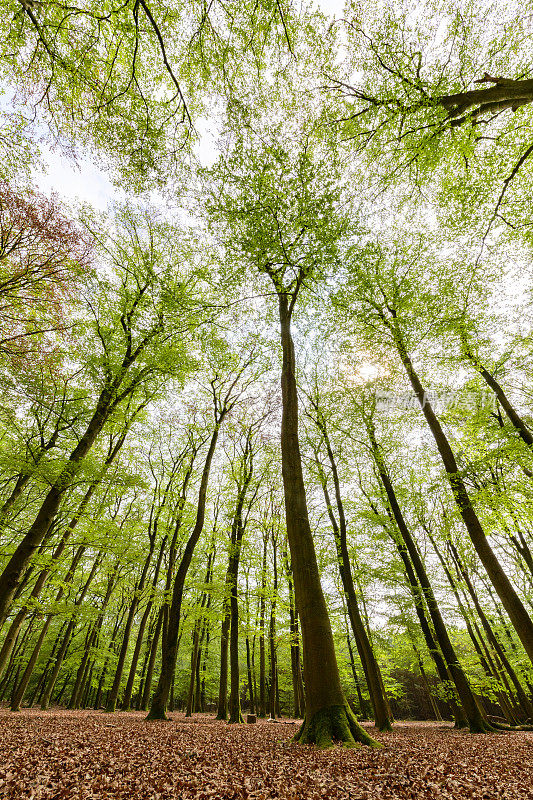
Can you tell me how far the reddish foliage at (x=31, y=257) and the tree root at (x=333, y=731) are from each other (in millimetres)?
8473

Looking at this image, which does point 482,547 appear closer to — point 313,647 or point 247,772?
point 313,647

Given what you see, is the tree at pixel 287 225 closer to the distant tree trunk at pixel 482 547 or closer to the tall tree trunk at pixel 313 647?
the tall tree trunk at pixel 313 647

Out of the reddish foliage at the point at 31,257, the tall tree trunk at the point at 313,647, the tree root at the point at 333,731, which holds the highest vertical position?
the reddish foliage at the point at 31,257

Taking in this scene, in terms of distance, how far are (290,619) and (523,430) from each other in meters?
15.1

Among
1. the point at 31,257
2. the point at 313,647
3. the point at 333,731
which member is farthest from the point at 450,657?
the point at 31,257

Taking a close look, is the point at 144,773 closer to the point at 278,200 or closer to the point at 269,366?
the point at 278,200

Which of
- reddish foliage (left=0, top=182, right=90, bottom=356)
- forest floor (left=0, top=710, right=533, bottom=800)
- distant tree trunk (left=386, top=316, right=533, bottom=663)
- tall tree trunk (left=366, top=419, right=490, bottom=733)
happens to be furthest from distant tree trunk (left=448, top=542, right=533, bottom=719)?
reddish foliage (left=0, top=182, right=90, bottom=356)

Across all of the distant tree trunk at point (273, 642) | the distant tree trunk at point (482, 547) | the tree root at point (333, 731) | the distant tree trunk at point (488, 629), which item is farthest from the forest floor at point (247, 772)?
the distant tree trunk at point (488, 629)

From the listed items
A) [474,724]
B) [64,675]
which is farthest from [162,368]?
[64,675]

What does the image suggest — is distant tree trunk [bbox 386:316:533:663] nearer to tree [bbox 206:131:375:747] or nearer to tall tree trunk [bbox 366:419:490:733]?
tall tree trunk [bbox 366:419:490:733]

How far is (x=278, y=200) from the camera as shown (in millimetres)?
8102

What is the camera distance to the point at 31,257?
286 inches

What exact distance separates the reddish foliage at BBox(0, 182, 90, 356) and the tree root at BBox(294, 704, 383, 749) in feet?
27.8

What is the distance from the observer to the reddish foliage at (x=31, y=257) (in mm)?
6969
